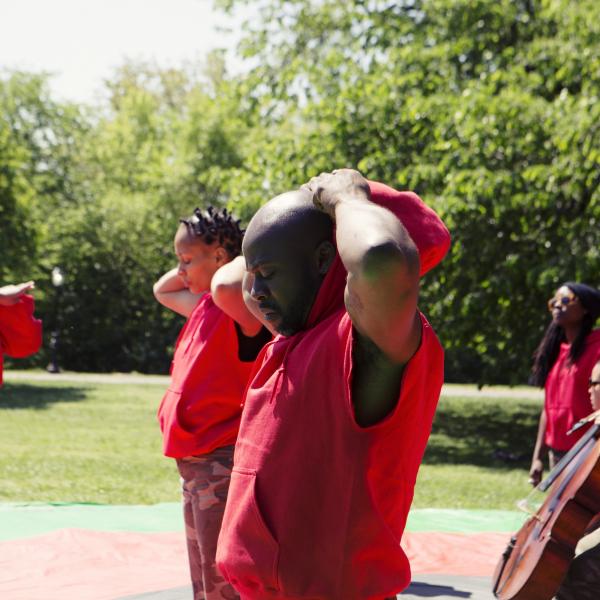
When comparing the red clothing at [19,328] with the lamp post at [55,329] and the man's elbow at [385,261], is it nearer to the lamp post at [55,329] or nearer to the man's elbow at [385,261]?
the man's elbow at [385,261]

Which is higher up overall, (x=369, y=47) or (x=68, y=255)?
(x=369, y=47)

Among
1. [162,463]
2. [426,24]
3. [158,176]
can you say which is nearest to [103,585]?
[162,463]

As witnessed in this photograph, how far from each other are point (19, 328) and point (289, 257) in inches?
149

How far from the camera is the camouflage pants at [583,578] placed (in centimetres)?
351

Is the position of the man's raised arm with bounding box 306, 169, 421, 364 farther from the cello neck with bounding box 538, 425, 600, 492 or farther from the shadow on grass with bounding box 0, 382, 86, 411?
the shadow on grass with bounding box 0, 382, 86, 411

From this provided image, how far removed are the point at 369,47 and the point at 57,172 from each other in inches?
918

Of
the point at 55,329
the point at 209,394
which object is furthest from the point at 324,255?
the point at 55,329

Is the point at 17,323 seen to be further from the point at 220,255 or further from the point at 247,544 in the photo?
the point at 247,544

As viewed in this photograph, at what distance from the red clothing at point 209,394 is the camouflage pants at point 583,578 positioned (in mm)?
1343

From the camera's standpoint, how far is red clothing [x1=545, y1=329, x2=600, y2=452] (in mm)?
5887

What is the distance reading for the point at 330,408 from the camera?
1.88m

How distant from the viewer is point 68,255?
2806 cm

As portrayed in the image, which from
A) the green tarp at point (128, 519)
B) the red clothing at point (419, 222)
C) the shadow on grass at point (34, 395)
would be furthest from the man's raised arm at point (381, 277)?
the shadow on grass at point (34, 395)

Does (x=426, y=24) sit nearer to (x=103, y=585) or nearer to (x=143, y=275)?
(x=103, y=585)
